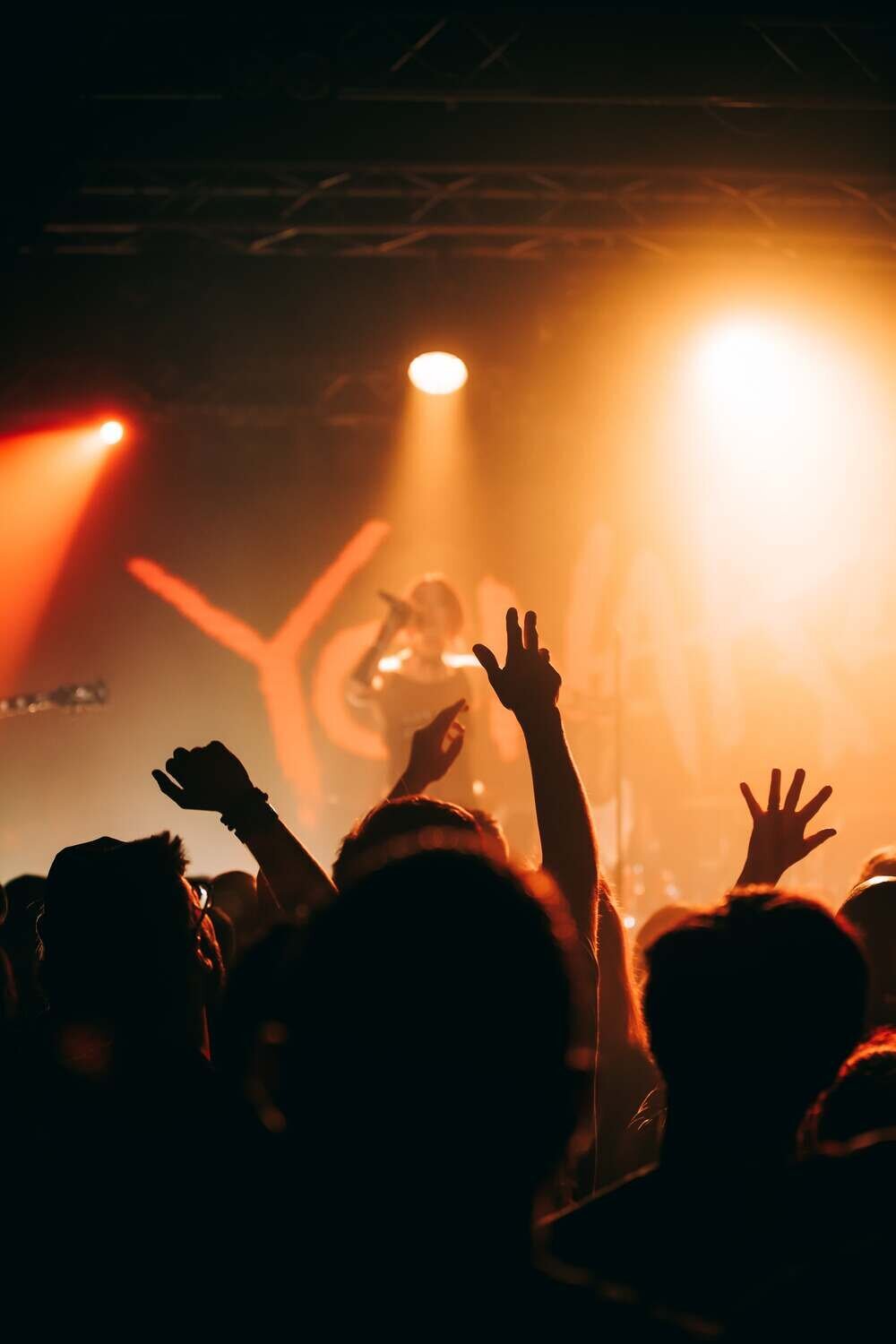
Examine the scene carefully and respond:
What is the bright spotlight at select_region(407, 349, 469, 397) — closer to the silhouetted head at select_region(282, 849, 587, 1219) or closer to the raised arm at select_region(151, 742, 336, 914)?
the raised arm at select_region(151, 742, 336, 914)

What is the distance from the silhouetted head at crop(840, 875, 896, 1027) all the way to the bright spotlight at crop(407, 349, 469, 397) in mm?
7036

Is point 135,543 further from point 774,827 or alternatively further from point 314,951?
point 314,951

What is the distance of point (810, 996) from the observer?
1.17m

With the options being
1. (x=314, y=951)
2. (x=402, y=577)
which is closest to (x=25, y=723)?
(x=402, y=577)

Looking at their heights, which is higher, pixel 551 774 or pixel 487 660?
pixel 487 660

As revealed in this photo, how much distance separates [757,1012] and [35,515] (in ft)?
31.8

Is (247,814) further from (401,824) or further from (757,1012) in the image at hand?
(757,1012)

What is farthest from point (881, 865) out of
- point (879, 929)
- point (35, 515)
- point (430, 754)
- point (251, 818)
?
point (35, 515)

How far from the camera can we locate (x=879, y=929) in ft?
7.19

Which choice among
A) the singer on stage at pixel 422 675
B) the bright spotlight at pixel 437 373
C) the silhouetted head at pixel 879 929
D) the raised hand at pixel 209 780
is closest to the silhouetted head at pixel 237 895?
the raised hand at pixel 209 780

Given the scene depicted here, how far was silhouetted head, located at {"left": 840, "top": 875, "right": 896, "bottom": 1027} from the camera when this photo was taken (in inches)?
84.7

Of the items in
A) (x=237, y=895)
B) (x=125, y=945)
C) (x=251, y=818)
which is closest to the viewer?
(x=125, y=945)

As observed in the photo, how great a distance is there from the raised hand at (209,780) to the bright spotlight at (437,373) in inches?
277

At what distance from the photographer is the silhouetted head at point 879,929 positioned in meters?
2.15
